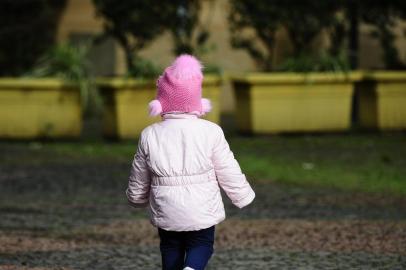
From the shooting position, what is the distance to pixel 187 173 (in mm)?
5965

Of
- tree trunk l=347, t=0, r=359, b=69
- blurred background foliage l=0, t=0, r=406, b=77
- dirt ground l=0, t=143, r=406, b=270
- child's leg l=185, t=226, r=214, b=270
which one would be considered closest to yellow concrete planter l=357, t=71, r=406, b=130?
blurred background foliage l=0, t=0, r=406, b=77

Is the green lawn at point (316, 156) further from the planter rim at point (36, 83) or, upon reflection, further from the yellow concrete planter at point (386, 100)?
the planter rim at point (36, 83)

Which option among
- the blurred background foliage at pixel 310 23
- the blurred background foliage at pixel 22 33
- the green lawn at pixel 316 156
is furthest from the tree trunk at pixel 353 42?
the blurred background foliage at pixel 22 33

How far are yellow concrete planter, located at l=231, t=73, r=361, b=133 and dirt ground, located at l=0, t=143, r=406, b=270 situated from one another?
4674 millimetres

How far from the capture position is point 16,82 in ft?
58.1

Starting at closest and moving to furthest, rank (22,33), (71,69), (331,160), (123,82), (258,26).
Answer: (331,160) < (123,82) < (71,69) < (258,26) < (22,33)

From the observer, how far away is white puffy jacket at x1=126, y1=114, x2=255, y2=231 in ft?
19.5

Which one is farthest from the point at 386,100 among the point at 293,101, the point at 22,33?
the point at 22,33

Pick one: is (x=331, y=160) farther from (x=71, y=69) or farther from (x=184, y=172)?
(x=184, y=172)

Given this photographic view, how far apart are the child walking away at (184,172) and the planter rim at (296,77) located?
12.0 m

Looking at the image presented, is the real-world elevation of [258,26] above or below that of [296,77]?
above

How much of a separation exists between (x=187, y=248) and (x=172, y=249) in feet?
0.27

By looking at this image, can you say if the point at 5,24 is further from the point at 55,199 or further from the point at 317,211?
the point at 317,211

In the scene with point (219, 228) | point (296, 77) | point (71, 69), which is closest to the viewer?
point (219, 228)
